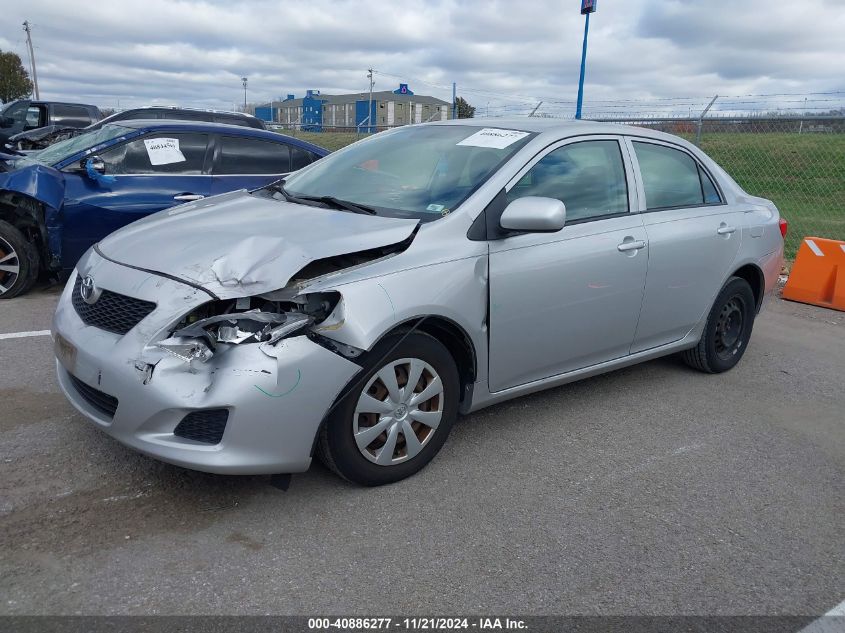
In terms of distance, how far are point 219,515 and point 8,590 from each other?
0.79 metres

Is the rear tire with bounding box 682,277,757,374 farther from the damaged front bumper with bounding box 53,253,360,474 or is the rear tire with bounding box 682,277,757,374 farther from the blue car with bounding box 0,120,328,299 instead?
the blue car with bounding box 0,120,328,299

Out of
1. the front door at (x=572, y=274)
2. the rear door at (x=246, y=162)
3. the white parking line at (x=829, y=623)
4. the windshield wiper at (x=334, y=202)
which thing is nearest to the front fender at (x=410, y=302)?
the front door at (x=572, y=274)

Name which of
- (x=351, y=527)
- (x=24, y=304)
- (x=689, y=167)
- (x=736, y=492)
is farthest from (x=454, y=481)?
(x=24, y=304)

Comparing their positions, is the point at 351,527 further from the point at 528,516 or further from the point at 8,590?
the point at 8,590

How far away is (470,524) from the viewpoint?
10.1 feet

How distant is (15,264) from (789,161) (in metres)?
20.0

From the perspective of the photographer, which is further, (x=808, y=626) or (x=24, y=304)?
A: (x=24, y=304)

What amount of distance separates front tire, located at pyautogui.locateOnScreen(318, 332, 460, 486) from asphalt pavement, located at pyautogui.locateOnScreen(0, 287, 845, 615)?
0.14 metres

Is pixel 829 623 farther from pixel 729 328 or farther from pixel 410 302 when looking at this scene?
pixel 729 328

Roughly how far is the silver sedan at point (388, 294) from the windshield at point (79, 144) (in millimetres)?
3127

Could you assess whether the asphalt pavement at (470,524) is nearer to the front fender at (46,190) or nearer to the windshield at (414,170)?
the windshield at (414,170)

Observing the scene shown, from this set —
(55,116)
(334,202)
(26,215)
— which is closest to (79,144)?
(26,215)

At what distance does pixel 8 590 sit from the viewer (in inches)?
97.7

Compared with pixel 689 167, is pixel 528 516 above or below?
below
